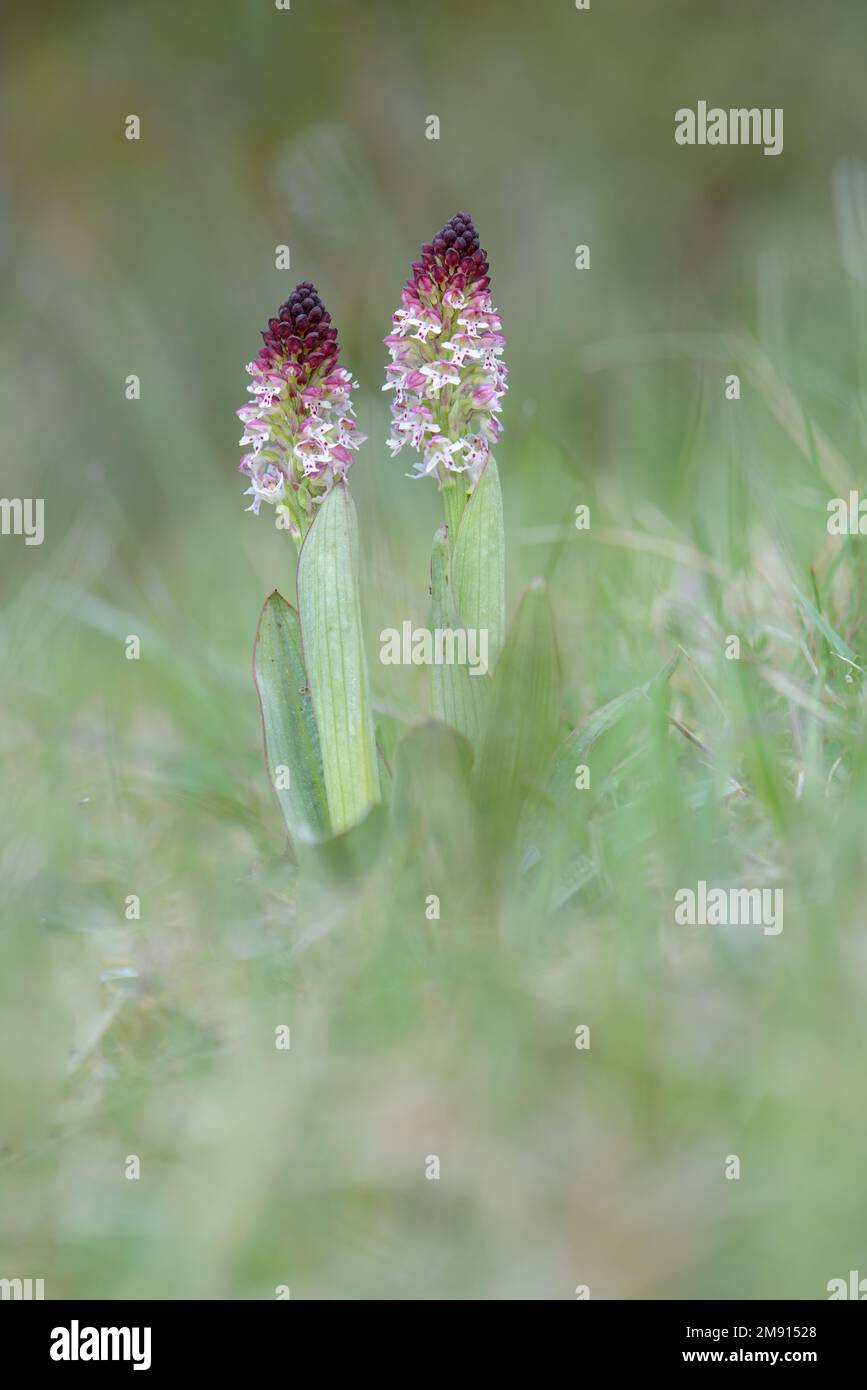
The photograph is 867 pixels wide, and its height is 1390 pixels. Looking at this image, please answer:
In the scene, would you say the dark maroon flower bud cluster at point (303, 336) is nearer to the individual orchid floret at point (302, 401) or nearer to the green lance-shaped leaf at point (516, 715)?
the individual orchid floret at point (302, 401)

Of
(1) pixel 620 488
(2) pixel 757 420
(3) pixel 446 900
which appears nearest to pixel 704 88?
(2) pixel 757 420

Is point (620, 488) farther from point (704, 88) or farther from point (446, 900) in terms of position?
point (704, 88)

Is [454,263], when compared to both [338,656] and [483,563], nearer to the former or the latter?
[483,563]

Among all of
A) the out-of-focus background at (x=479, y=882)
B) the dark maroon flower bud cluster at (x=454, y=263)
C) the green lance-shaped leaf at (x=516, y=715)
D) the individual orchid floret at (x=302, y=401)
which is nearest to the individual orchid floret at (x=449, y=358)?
the dark maroon flower bud cluster at (x=454, y=263)

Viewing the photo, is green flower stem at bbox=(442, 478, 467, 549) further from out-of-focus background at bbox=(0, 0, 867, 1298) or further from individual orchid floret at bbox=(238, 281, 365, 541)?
out-of-focus background at bbox=(0, 0, 867, 1298)

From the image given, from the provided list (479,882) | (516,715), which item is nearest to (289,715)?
(516,715)

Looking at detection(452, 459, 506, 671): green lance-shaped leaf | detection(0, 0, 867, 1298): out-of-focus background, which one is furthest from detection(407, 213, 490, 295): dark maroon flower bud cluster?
detection(0, 0, 867, 1298): out-of-focus background

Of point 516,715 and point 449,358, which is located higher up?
point 449,358
